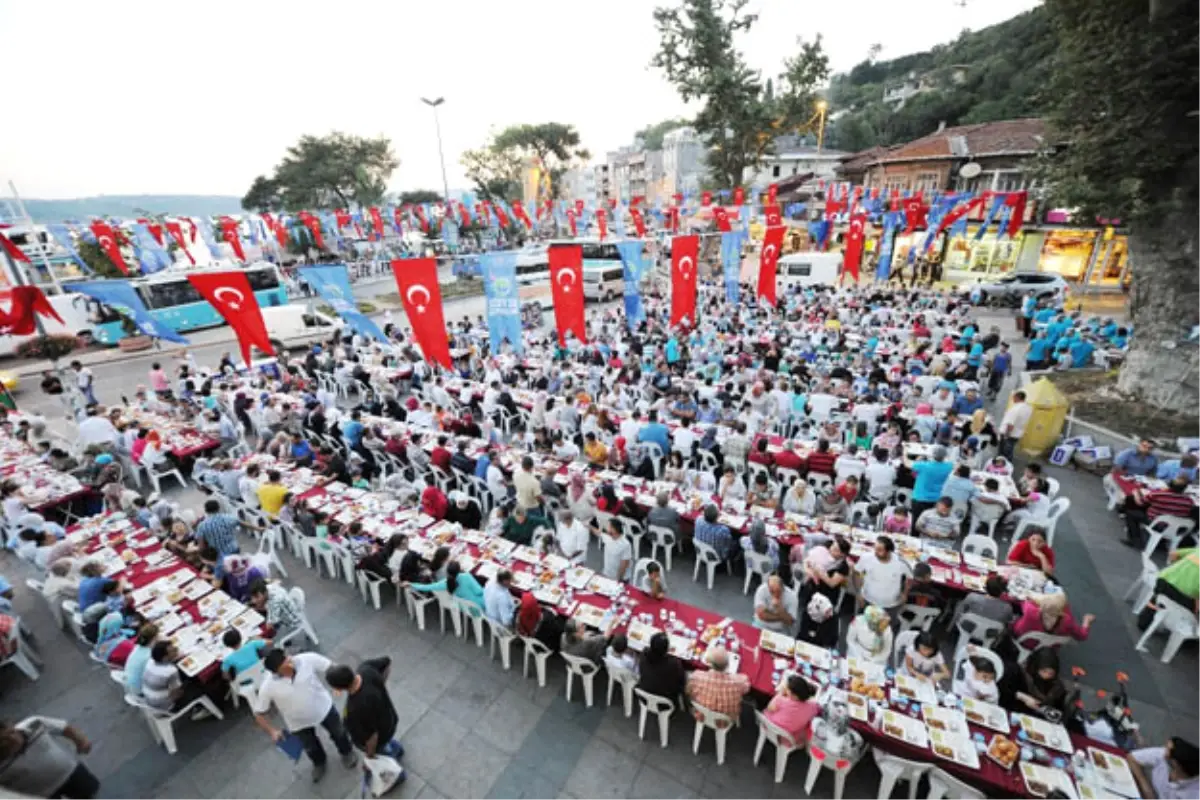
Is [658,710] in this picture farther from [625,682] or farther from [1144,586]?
[1144,586]

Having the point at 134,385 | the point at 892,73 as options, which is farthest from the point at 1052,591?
the point at 892,73

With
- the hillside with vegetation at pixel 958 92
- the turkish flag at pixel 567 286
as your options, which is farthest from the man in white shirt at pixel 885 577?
the hillside with vegetation at pixel 958 92

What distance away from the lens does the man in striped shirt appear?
24.5 ft

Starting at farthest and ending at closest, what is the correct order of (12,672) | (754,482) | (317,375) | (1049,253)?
1. (1049,253)
2. (317,375)
3. (754,482)
4. (12,672)

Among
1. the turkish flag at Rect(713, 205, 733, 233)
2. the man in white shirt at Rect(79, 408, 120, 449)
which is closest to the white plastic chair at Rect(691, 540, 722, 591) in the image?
the man in white shirt at Rect(79, 408, 120, 449)

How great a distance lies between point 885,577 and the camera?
5.89 m

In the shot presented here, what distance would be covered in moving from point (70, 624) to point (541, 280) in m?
27.8

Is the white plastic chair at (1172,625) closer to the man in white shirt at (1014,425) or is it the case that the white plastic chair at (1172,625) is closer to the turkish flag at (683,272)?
the man in white shirt at (1014,425)

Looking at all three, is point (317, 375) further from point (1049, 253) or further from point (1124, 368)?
point (1049, 253)

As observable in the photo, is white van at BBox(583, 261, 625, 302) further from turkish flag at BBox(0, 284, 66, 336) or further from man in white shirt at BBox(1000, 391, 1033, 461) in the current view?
turkish flag at BBox(0, 284, 66, 336)

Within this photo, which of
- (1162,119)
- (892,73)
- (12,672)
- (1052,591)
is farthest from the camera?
(892,73)

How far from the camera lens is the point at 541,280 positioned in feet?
107

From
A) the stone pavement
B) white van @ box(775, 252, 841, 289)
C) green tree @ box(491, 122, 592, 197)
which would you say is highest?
green tree @ box(491, 122, 592, 197)

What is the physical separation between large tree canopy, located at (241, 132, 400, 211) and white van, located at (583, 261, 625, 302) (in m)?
35.5
